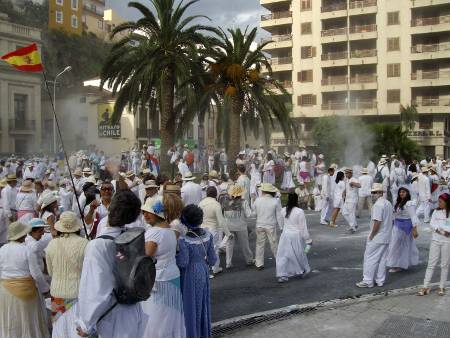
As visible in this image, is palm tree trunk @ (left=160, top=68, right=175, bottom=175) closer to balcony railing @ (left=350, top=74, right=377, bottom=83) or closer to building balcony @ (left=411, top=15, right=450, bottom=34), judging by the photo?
balcony railing @ (left=350, top=74, right=377, bottom=83)

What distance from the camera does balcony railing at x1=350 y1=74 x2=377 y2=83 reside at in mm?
55250

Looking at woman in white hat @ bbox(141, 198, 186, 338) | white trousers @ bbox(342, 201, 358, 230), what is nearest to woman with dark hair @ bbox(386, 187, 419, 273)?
white trousers @ bbox(342, 201, 358, 230)

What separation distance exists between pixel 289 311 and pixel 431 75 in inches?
1987

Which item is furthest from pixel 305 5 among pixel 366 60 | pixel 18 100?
pixel 18 100

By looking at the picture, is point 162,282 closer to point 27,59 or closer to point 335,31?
point 27,59

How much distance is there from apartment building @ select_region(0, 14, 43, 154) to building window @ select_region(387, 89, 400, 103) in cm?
3527

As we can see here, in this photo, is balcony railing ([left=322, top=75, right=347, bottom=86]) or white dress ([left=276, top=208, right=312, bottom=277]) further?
balcony railing ([left=322, top=75, right=347, bottom=86])

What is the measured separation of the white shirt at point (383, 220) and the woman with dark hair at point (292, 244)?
1.18 meters

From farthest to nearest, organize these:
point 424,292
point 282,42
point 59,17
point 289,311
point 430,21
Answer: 1. point 59,17
2. point 282,42
3. point 430,21
4. point 424,292
5. point 289,311

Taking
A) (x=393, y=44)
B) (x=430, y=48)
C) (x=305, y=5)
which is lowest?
(x=430, y=48)

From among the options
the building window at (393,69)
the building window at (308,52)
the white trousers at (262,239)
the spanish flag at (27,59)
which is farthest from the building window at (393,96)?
the spanish flag at (27,59)

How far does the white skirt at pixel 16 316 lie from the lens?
17.2 feet

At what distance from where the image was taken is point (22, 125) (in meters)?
48.8

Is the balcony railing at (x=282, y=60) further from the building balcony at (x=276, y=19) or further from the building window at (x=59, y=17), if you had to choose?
the building window at (x=59, y=17)
